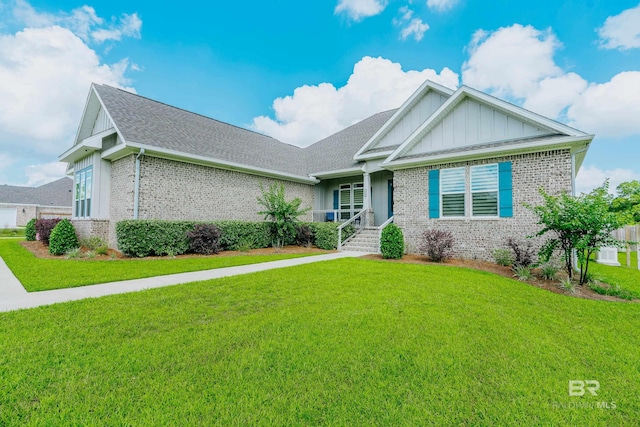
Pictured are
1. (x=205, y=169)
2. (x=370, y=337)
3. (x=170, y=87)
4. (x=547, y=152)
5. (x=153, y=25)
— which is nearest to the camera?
(x=370, y=337)

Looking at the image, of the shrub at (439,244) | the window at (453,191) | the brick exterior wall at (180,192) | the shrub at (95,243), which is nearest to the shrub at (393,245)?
the shrub at (439,244)

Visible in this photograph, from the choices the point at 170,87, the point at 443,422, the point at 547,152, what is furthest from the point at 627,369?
the point at 170,87

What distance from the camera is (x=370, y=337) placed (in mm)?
3582

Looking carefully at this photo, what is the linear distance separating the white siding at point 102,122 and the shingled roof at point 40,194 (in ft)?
92.7

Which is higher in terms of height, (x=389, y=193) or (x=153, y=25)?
(x=153, y=25)

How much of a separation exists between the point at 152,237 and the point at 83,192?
7309mm

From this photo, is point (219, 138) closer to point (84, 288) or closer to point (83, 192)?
point (83, 192)

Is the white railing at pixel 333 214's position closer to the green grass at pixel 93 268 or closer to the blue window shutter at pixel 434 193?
the blue window shutter at pixel 434 193

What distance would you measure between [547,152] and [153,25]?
1858 cm

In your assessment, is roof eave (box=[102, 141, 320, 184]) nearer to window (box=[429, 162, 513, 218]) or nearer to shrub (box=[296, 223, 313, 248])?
shrub (box=[296, 223, 313, 248])

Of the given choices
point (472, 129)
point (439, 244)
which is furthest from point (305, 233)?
point (472, 129)

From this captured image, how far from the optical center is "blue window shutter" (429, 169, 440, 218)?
10.9m

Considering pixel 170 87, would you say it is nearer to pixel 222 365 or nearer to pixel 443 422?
pixel 222 365

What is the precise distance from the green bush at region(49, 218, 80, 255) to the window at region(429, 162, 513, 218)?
13952mm
